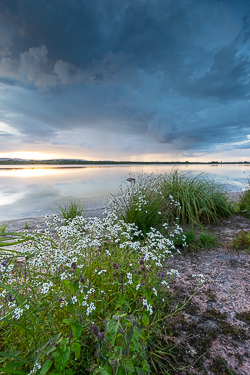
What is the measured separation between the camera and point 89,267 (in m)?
2.27

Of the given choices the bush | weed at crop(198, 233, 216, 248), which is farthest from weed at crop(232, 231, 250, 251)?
the bush

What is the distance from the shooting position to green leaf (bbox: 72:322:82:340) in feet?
3.92

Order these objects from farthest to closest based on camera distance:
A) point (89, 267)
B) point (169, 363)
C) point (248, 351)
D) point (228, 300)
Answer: point (228, 300) → point (89, 267) → point (248, 351) → point (169, 363)

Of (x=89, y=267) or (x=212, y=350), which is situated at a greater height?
(x=89, y=267)

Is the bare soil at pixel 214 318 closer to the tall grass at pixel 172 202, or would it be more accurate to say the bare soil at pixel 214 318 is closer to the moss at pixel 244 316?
the moss at pixel 244 316

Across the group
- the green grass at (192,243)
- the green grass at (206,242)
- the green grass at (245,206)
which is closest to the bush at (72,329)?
the green grass at (192,243)

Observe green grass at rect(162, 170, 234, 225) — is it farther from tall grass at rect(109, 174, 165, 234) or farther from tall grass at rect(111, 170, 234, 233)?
tall grass at rect(109, 174, 165, 234)

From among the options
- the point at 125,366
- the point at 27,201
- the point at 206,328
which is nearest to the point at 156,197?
the point at 206,328

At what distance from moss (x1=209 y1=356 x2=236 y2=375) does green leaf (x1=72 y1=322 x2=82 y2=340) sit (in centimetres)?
130

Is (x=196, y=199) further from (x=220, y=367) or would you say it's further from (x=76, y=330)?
(x=76, y=330)

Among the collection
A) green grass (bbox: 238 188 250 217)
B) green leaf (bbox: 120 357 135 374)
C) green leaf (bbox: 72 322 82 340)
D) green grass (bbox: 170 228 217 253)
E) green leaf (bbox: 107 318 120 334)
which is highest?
green leaf (bbox: 107 318 120 334)

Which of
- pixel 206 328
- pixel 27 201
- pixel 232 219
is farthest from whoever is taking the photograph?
pixel 27 201

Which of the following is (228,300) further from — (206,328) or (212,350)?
(212,350)

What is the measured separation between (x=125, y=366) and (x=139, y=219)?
3617 mm
